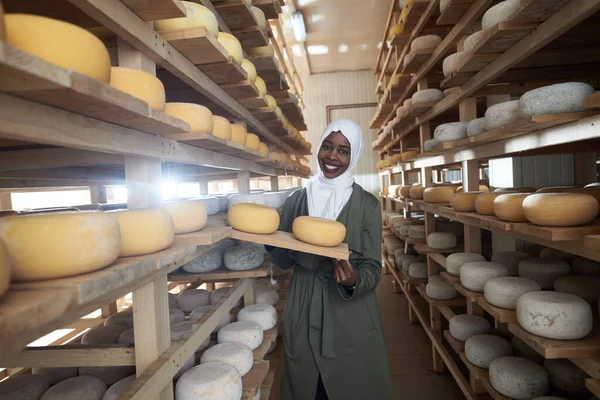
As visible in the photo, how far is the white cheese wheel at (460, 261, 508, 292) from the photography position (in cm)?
200

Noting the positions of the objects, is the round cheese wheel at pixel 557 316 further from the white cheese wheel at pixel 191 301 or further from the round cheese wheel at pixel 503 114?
the white cheese wheel at pixel 191 301

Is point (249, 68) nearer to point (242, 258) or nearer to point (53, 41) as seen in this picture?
point (242, 258)

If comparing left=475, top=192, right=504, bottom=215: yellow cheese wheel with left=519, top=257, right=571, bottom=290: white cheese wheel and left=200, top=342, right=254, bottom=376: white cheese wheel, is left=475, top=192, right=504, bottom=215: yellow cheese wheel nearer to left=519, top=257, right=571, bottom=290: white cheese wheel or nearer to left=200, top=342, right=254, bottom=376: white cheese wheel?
left=519, top=257, right=571, bottom=290: white cheese wheel

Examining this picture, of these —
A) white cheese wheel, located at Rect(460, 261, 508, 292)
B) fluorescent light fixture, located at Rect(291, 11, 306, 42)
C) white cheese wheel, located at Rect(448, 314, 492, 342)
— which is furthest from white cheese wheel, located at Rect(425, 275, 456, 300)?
fluorescent light fixture, located at Rect(291, 11, 306, 42)

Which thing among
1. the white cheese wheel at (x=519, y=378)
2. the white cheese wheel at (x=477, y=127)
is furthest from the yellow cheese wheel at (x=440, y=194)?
the white cheese wheel at (x=519, y=378)

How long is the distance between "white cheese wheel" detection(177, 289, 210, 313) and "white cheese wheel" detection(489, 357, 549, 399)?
1.70m

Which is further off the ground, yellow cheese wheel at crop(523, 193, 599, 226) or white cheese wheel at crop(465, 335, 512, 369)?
yellow cheese wheel at crop(523, 193, 599, 226)

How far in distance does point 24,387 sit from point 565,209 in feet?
7.16

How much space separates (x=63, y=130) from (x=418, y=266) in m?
3.48

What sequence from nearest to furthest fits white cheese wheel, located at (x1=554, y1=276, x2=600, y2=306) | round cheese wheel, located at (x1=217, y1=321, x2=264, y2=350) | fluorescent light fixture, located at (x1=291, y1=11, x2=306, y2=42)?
white cheese wheel, located at (x1=554, y1=276, x2=600, y2=306) < round cheese wheel, located at (x1=217, y1=321, x2=264, y2=350) < fluorescent light fixture, located at (x1=291, y1=11, x2=306, y2=42)

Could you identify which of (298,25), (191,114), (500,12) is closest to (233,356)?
(191,114)

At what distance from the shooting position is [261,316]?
6.91ft

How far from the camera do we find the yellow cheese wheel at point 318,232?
129 centimetres

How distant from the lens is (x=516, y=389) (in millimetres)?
1683
